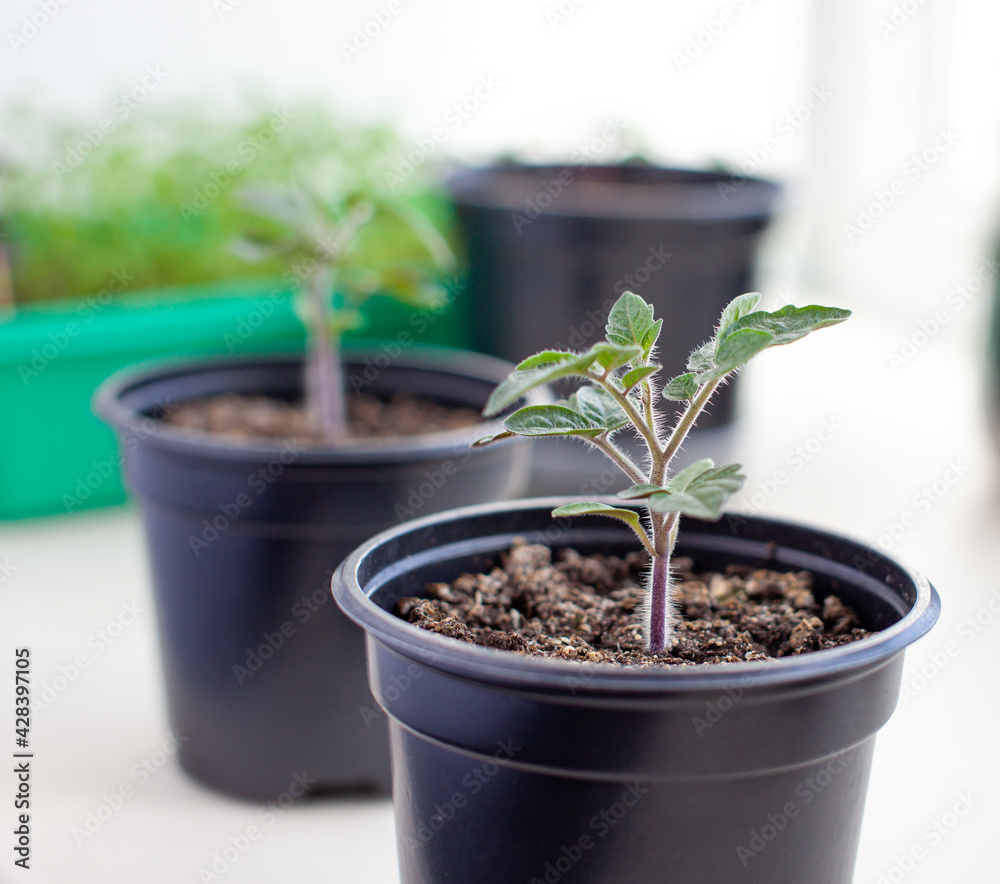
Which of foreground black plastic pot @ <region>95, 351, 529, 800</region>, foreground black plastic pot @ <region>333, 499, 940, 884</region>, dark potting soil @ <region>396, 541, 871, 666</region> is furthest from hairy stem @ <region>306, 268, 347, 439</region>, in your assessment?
foreground black plastic pot @ <region>333, 499, 940, 884</region>

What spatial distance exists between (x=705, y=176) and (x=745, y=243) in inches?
16.1

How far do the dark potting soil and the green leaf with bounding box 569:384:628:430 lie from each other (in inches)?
7.1

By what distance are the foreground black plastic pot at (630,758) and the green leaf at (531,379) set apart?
163 mm

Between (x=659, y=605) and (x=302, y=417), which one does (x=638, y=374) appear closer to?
(x=659, y=605)

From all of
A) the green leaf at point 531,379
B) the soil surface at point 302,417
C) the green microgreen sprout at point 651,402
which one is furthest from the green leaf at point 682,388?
the soil surface at point 302,417

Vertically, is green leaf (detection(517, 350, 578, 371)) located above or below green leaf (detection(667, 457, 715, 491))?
above

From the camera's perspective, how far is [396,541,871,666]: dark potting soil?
0.87 metres

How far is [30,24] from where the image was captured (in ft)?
8.02

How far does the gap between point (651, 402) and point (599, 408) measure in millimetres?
Result: 38

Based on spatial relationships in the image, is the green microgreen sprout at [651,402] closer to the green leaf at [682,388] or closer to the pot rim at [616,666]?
the green leaf at [682,388]

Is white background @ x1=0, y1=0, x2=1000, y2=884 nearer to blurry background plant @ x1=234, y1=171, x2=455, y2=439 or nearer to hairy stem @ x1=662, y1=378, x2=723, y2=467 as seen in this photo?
blurry background plant @ x1=234, y1=171, x2=455, y2=439

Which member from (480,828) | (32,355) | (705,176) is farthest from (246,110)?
(480,828)

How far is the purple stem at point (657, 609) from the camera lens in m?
0.86

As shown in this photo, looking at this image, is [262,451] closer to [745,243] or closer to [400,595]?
[400,595]
